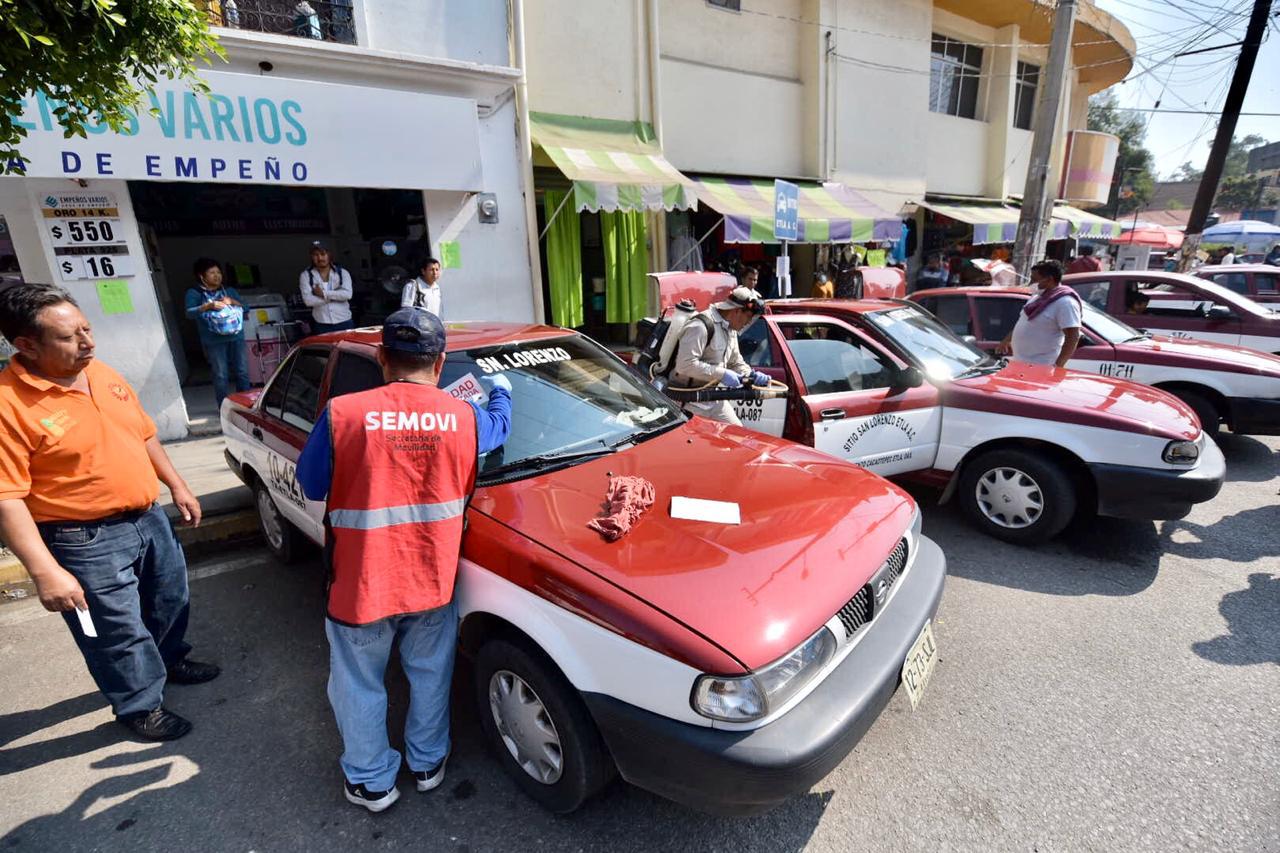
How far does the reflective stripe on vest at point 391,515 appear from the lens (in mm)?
1912

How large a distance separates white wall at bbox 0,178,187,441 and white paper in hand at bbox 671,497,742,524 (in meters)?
6.42

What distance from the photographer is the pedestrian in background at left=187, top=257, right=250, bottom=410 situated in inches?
248

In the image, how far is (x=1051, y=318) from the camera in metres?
5.22

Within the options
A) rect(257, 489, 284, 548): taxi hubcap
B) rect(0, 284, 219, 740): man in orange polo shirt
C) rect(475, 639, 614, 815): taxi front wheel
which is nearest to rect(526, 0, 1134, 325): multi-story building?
rect(257, 489, 284, 548): taxi hubcap

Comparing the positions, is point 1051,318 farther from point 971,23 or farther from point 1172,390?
point 971,23

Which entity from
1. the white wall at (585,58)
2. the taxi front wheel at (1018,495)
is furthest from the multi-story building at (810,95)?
the taxi front wheel at (1018,495)

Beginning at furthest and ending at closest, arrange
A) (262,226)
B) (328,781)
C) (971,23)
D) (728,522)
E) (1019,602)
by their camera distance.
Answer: (971,23)
(262,226)
(1019,602)
(328,781)
(728,522)

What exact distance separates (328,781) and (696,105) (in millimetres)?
10716

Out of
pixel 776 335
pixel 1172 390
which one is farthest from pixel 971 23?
pixel 776 335

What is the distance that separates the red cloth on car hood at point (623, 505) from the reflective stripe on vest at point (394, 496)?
1.62 feet

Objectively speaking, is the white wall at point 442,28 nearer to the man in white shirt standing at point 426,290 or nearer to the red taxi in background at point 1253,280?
the man in white shirt standing at point 426,290

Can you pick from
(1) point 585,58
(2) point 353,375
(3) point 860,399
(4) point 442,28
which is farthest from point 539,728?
(1) point 585,58

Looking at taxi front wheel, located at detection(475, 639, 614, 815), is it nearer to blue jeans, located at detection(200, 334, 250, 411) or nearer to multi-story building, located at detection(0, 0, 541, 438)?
blue jeans, located at detection(200, 334, 250, 411)

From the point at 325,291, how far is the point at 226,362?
4.18 feet
